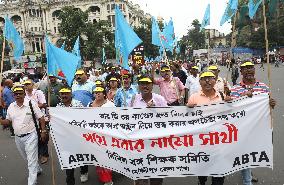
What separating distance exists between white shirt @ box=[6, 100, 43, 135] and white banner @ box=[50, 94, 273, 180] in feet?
4.20

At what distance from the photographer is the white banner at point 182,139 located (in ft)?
15.8

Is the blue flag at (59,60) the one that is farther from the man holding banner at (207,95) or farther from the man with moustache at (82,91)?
the man holding banner at (207,95)

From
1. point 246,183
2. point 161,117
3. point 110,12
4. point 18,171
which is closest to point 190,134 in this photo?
point 161,117

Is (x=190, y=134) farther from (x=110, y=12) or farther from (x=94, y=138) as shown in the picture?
(x=110, y=12)

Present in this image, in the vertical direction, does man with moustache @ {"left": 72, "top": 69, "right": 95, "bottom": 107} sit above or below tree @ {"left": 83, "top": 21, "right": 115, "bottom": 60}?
below

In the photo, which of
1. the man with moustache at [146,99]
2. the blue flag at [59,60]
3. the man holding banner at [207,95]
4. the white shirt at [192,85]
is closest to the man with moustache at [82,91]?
the blue flag at [59,60]

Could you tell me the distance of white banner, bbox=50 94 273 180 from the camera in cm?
480

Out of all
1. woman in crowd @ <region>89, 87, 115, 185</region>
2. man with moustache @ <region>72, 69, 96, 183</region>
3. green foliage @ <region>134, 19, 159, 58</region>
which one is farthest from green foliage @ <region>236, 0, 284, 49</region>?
woman in crowd @ <region>89, 87, 115, 185</region>

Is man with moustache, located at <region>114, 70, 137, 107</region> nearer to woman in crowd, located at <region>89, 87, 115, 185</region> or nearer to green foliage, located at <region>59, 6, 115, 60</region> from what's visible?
woman in crowd, located at <region>89, 87, 115, 185</region>

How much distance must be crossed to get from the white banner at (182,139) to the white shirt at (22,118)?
128 centimetres

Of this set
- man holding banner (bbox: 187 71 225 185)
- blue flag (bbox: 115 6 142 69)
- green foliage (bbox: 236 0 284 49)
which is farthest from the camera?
green foliage (bbox: 236 0 284 49)

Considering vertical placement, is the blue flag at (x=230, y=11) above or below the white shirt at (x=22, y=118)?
above

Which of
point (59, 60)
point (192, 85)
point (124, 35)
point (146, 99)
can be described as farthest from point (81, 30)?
point (146, 99)

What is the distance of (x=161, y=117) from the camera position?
16.4 ft
